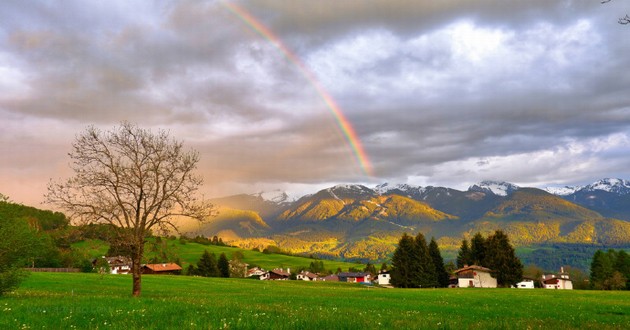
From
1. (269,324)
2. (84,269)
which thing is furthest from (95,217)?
(84,269)

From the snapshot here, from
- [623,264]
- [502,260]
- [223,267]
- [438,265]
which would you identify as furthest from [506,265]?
[223,267]

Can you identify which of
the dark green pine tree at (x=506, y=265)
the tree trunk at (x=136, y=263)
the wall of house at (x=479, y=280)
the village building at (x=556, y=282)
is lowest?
the village building at (x=556, y=282)

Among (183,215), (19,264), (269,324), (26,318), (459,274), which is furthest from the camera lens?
(459,274)

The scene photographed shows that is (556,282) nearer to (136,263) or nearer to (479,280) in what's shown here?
(479,280)

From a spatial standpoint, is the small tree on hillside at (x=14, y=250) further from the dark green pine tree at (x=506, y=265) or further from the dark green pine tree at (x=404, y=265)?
the dark green pine tree at (x=506, y=265)

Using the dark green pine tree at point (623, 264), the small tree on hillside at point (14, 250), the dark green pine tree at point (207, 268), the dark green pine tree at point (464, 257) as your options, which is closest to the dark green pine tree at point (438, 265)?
the dark green pine tree at point (464, 257)

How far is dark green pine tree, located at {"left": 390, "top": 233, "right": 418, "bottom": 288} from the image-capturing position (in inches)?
4651

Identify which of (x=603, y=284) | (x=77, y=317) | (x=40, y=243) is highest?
(x=40, y=243)

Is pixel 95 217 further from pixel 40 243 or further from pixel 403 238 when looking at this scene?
pixel 403 238

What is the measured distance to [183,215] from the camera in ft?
120

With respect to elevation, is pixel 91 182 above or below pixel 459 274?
above

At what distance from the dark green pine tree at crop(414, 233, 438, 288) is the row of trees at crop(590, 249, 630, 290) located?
45.3 meters

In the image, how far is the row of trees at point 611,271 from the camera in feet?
374

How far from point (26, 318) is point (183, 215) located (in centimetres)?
2194
